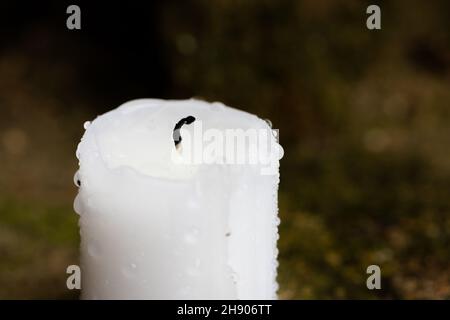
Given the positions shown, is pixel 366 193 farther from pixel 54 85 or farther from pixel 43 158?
pixel 54 85

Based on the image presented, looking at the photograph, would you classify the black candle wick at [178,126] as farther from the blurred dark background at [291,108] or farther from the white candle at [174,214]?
the blurred dark background at [291,108]

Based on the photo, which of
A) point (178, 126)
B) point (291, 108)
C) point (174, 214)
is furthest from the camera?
point (291, 108)

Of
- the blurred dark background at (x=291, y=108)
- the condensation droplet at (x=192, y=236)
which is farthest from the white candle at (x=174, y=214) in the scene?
the blurred dark background at (x=291, y=108)

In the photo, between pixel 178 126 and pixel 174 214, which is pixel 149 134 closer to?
pixel 178 126

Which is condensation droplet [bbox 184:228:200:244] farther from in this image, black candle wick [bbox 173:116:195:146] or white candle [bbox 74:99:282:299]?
black candle wick [bbox 173:116:195:146]

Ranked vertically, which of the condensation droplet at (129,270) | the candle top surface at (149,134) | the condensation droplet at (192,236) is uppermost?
A: the candle top surface at (149,134)

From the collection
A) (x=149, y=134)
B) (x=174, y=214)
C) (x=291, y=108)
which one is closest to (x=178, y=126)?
(x=149, y=134)

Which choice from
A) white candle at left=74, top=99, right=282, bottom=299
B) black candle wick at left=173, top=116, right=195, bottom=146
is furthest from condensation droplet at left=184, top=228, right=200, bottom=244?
black candle wick at left=173, top=116, right=195, bottom=146
